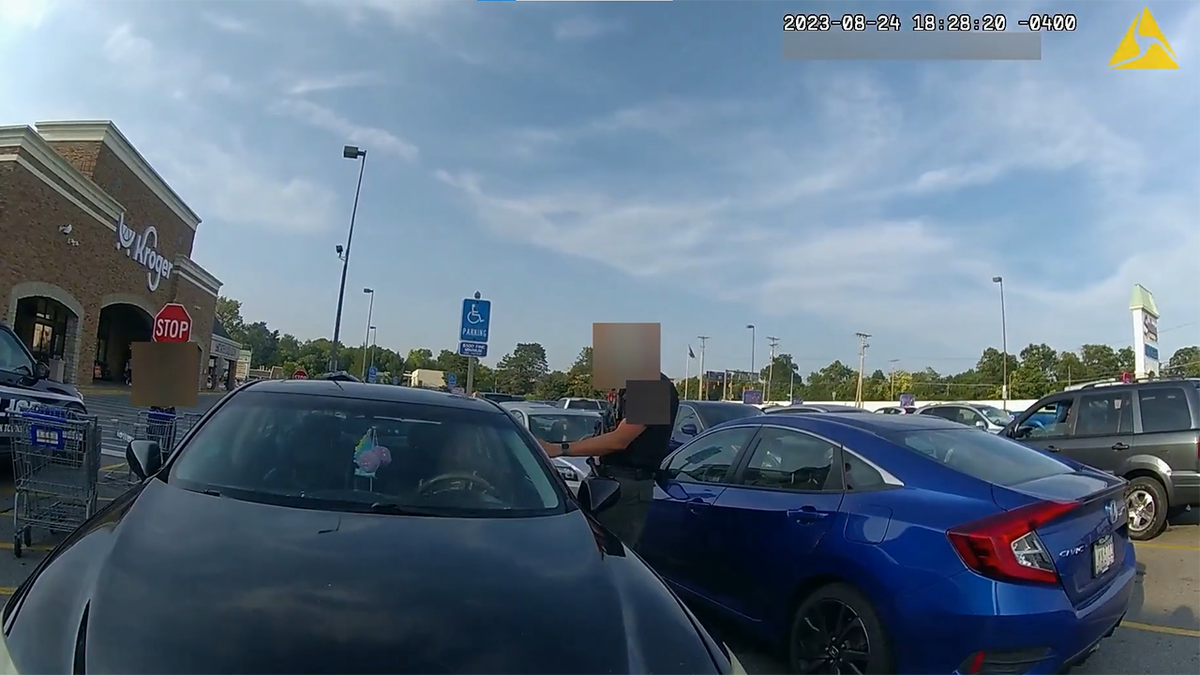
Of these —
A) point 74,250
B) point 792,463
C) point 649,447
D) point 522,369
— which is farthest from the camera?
Answer: point 522,369

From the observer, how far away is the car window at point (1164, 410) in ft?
26.5

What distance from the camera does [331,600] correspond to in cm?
193

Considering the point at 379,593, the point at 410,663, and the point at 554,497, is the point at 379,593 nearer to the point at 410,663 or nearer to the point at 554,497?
the point at 410,663

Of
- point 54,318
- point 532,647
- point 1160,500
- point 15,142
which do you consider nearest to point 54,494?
point 532,647

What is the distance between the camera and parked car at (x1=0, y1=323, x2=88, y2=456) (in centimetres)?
746

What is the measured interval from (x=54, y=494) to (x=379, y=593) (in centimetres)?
499

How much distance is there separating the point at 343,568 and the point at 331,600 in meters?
0.20

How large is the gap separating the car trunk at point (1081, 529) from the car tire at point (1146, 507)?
540 cm

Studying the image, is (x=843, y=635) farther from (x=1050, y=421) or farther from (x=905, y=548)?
(x=1050, y=421)

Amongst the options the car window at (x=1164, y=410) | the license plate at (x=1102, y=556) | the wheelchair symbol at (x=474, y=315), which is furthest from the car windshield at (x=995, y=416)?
the license plate at (x=1102, y=556)

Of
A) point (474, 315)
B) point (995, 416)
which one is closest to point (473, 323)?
Result: point (474, 315)

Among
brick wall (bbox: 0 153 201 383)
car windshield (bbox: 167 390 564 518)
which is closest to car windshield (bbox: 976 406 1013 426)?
car windshield (bbox: 167 390 564 518)

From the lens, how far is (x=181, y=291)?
35.1 meters

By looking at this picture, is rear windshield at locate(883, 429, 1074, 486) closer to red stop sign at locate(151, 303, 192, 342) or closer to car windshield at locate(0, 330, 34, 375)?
red stop sign at locate(151, 303, 192, 342)
